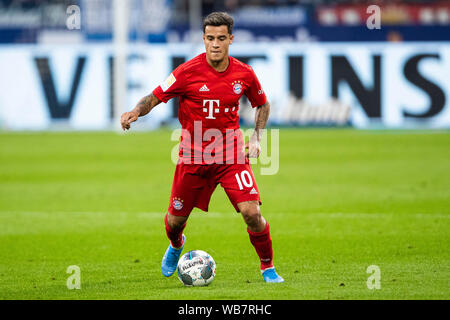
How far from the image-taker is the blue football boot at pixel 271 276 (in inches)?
259

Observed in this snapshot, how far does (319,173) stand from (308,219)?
5.25m

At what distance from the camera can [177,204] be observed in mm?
6836

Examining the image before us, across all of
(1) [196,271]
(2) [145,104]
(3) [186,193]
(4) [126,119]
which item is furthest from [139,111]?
(1) [196,271]

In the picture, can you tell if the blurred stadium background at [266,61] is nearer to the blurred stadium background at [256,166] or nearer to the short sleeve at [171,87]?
the blurred stadium background at [256,166]

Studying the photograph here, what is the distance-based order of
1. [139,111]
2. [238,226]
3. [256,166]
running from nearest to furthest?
[139,111]
[238,226]
[256,166]

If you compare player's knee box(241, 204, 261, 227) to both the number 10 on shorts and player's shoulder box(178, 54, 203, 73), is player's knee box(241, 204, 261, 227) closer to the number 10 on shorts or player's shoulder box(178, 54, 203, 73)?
the number 10 on shorts

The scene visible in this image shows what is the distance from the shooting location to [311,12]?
2833 centimetres

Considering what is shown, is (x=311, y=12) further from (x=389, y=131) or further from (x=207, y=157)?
(x=207, y=157)

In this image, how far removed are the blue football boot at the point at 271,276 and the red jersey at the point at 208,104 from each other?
95 centimetres

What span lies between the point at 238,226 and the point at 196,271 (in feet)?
12.0

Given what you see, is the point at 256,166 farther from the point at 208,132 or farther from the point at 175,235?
the point at 208,132

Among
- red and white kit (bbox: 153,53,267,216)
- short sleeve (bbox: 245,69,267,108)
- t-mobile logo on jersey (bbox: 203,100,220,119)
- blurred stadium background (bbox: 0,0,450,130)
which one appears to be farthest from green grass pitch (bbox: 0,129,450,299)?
blurred stadium background (bbox: 0,0,450,130)

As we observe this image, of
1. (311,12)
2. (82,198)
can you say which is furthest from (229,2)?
(82,198)
